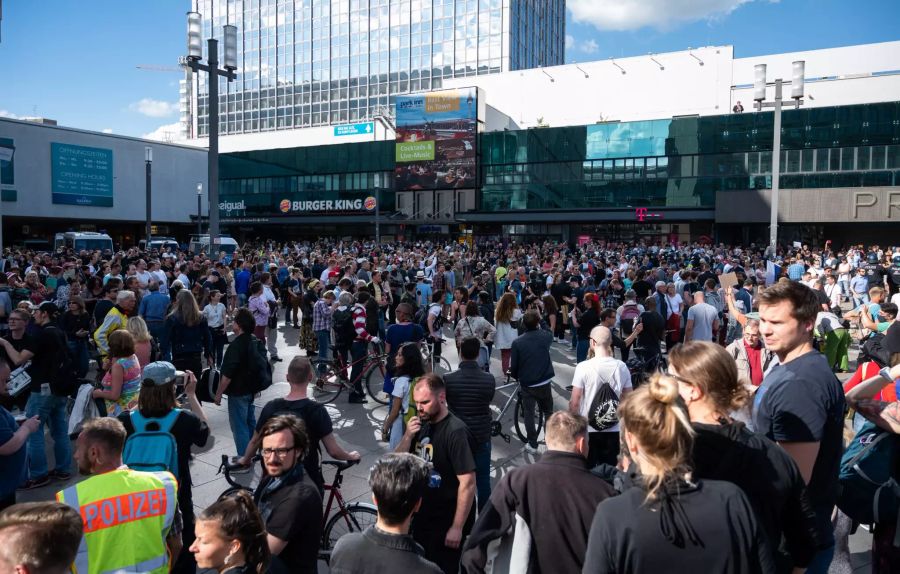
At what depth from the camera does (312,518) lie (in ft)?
10.4

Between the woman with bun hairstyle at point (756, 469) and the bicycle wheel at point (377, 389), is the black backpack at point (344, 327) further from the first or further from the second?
the woman with bun hairstyle at point (756, 469)

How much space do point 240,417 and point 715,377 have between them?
5.62 meters

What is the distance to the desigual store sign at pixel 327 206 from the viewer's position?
5769cm

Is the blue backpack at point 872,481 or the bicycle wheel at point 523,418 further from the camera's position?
the bicycle wheel at point 523,418

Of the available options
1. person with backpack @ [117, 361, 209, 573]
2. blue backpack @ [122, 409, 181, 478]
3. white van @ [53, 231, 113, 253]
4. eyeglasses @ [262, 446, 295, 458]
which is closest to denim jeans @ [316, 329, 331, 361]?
person with backpack @ [117, 361, 209, 573]

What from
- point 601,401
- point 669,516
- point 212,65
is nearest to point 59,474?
point 601,401

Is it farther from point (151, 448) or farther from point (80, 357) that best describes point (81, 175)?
point (151, 448)

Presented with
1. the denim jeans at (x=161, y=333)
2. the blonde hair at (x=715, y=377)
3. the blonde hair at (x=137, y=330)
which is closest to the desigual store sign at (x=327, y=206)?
the denim jeans at (x=161, y=333)

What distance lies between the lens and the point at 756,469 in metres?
2.26

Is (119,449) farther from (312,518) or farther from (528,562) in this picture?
(528,562)

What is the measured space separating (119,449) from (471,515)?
2.32 m

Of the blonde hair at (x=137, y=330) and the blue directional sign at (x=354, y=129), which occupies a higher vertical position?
the blue directional sign at (x=354, y=129)

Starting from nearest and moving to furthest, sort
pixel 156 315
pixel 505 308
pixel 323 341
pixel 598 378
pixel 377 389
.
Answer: pixel 598 378
pixel 505 308
pixel 377 389
pixel 156 315
pixel 323 341

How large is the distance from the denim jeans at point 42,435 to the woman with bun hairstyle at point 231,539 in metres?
4.79
